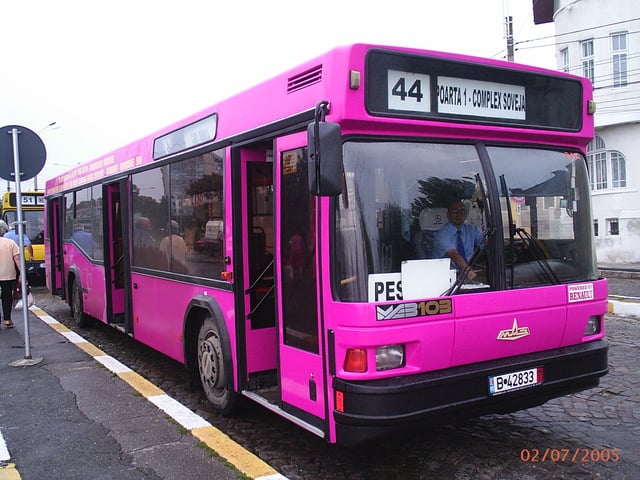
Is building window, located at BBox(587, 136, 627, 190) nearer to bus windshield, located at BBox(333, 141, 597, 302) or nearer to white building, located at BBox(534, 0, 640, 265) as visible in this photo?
white building, located at BBox(534, 0, 640, 265)

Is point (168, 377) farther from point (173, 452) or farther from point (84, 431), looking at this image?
point (173, 452)

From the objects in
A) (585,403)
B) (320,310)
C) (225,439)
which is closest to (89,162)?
(225,439)

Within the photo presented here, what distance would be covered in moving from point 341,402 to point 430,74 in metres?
2.17

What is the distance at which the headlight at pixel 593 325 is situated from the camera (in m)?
4.61

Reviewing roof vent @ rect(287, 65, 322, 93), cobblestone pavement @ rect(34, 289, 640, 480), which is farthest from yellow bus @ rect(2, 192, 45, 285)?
roof vent @ rect(287, 65, 322, 93)

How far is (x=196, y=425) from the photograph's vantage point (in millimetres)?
5211

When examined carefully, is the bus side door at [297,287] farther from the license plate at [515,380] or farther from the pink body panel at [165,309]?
the license plate at [515,380]

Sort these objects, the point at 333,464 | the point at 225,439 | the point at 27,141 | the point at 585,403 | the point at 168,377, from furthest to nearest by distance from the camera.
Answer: the point at 27,141 < the point at 168,377 < the point at 585,403 < the point at 225,439 < the point at 333,464

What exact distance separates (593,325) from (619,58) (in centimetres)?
2084

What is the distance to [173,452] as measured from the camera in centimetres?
464

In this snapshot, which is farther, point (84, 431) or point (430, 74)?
point (84, 431)

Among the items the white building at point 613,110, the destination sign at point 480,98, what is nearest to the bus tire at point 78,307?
the destination sign at point 480,98

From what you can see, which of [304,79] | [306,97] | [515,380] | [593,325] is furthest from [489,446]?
[304,79]
